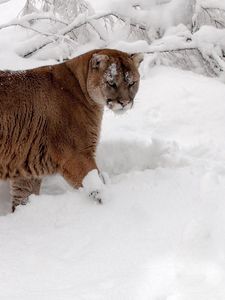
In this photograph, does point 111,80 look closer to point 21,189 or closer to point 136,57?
point 136,57

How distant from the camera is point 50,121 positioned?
4.96 meters

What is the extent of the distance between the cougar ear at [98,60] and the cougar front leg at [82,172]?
34.0 inches

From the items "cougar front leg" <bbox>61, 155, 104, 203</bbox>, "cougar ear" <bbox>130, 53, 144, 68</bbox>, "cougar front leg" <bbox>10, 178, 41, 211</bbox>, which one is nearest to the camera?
"cougar front leg" <bbox>61, 155, 104, 203</bbox>

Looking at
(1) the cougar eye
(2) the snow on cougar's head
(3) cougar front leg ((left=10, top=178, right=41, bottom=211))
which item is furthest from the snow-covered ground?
(1) the cougar eye

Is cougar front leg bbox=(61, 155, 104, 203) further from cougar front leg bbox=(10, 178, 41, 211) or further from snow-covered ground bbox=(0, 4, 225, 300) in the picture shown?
cougar front leg bbox=(10, 178, 41, 211)

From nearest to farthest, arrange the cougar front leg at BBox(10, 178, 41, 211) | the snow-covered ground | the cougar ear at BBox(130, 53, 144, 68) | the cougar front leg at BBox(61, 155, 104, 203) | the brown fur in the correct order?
the snow-covered ground, the cougar front leg at BBox(61, 155, 104, 203), the brown fur, the cougar ear at BBox(130, 53, 144, 68), the cougar front leg at BBox(10, 178, 41, 211)

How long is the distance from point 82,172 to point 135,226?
967 mm

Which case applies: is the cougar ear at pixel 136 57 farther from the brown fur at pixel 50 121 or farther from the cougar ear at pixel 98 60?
the cougar ear at pixel 98 60

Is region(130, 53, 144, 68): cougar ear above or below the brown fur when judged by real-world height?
above

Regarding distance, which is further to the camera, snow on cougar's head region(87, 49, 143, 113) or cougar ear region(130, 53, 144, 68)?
cougar ear region(130, 53, 144, 68)

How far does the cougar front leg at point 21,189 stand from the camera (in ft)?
17.7

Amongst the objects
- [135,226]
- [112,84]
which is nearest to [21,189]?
[112,84]

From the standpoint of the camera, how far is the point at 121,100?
195 inches

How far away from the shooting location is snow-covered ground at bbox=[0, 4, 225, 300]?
3328 millimetres
